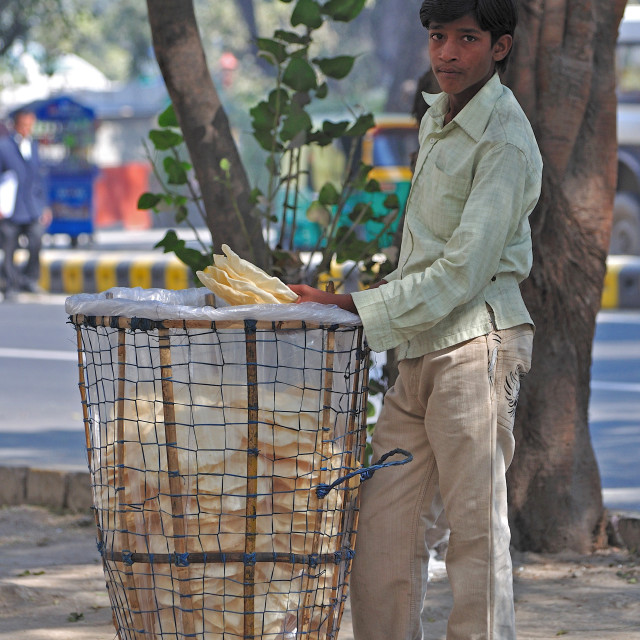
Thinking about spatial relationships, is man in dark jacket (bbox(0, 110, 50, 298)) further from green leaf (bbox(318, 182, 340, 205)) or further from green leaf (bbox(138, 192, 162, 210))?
green leaf (bbox(318, 182, 340, 205))

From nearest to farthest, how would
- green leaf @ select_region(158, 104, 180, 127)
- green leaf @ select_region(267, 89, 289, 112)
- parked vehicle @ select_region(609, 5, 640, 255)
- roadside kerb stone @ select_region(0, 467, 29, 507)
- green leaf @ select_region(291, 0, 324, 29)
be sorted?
1. green leaf @ select_region(291, 0, 324, 29)
2. green leaf @ select_region(267, 89, 289, 112)
3. green leaf @ select_region(158, 104, 180, 127)
4. roadside kerb stone @ select_region(0, 467, 29, 507)
5. parked vehicle @ select_region(609, 5, 640, 255)

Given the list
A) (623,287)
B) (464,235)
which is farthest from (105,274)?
(464,235)

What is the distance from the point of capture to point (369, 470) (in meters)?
2.44

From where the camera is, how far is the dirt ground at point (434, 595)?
10.7 ft

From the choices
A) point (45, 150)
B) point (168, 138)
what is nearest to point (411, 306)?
point (168, 138)

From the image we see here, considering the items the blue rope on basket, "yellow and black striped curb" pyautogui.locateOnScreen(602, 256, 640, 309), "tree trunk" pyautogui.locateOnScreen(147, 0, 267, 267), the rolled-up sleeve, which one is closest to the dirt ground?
the blue rope on basket

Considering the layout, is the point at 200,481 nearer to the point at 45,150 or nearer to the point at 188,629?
the point at 188,629

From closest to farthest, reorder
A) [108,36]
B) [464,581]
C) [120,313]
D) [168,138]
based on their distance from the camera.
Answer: [120,313] < [464,581] < [168,138] < [108,36]

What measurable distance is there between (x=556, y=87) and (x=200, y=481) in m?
2.08

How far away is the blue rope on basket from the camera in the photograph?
2.33 metres

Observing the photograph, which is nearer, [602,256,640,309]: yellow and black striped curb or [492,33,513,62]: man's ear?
[492,33,513,62]: man's ear

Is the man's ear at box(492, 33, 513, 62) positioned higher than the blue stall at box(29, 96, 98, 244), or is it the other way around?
the man's ear at box(492, 33, 513, 62)

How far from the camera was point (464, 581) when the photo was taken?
2438mm

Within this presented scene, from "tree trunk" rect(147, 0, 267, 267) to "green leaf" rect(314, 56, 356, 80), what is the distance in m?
0.40
